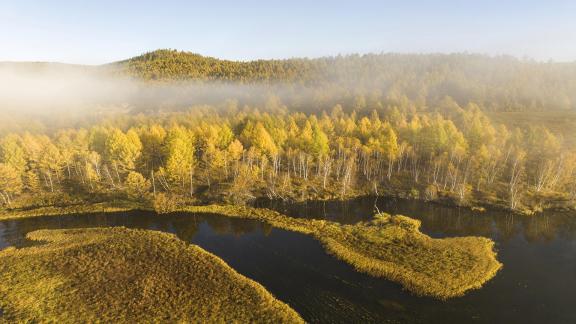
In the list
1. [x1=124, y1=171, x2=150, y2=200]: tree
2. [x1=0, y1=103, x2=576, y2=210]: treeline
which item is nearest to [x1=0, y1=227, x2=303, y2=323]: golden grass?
[x1=124, y1=171, x2=150, y2=200]: tree

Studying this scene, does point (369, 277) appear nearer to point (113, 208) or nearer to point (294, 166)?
point (294, 166)

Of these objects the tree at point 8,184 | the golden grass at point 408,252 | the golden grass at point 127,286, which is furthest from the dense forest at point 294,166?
the golden grass at point 127,286

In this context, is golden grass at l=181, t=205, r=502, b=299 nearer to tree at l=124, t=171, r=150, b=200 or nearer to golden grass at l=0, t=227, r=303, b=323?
golden grass at l=0, t=227, r=303, b=323

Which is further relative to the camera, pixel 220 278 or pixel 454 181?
pixel 454 181

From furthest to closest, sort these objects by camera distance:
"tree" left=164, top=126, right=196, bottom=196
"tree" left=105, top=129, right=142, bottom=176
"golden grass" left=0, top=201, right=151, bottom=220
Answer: "tree" left=105, top=129, right=142, bottom=176 → "tree" left=164, top=126, right=196, bottom=196 → "golden grass" left=0, top=201, right=151, bottom=220

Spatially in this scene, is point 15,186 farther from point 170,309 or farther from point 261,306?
point 261,306

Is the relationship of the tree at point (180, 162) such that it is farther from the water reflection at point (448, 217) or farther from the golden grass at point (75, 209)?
the water reflection at point (448, 217)

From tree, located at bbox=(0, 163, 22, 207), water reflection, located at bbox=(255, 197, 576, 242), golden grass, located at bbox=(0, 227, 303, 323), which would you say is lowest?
water reflection, located at bbox=(255, 197, 576, 242)

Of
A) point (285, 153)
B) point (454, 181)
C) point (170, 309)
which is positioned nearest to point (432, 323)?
point (170, 309)

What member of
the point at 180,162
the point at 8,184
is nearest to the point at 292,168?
the point at 180,162
